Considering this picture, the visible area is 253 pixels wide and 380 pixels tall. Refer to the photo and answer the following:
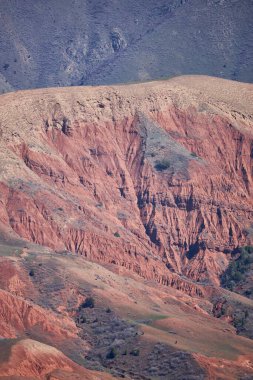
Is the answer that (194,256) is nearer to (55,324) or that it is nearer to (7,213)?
(7,213)

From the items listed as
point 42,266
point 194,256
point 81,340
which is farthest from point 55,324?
point 194,256

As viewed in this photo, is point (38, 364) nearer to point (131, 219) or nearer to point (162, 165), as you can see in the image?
point (131, 219)

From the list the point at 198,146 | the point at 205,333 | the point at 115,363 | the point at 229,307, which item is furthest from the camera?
the point at 198,146

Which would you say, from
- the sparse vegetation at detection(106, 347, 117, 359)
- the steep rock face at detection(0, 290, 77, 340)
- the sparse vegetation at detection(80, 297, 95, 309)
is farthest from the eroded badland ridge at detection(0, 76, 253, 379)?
the sparse vegetation at detection(80, 297, 95, 309)

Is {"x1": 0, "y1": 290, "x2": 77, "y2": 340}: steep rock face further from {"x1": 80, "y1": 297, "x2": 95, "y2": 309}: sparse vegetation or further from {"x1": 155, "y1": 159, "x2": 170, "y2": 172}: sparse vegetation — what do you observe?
{"x1": 155, "y1": 159, "x2": 170, "y2": 172}: sparse vegetation

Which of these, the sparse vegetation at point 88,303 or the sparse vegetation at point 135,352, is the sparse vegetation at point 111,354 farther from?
the sparse vegetation at point 88,303

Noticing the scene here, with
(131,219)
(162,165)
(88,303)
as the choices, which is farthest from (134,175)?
(88,303)

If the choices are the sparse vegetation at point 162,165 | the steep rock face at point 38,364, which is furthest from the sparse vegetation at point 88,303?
the sparse vegetation at point 162,165
